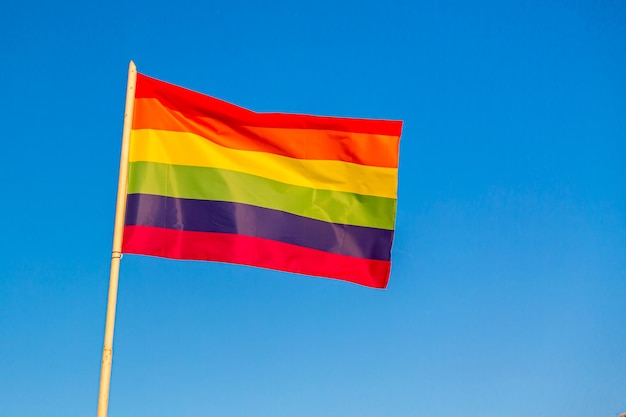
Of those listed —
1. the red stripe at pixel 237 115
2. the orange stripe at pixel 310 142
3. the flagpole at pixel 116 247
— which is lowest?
the flagpole at pixel 116 247

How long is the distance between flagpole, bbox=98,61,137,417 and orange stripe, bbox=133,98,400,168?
1.58 metres

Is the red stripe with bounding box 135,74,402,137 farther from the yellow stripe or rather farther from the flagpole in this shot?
the flagpole

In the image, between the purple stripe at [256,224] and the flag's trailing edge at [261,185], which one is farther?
the flag's trailing edge at [261,185]

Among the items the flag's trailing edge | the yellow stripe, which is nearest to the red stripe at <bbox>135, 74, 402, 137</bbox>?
the flag's trailing edge

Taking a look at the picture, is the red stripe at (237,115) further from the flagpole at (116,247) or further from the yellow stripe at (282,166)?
the flagpole at (116,247)

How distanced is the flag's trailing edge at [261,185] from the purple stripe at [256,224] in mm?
15

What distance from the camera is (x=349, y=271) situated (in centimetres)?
1237

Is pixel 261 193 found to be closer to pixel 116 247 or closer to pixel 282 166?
pixel 282 166

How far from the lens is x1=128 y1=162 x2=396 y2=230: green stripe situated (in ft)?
37.8

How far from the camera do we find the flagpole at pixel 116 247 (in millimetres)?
9328

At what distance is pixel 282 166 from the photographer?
12.7m

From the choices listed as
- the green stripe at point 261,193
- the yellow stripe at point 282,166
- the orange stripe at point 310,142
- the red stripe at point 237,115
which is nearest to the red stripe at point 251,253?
the green stripe at point 261,193

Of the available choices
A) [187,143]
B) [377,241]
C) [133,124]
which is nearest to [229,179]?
[187,143]

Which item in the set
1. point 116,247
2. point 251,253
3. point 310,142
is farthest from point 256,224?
point 116,247
